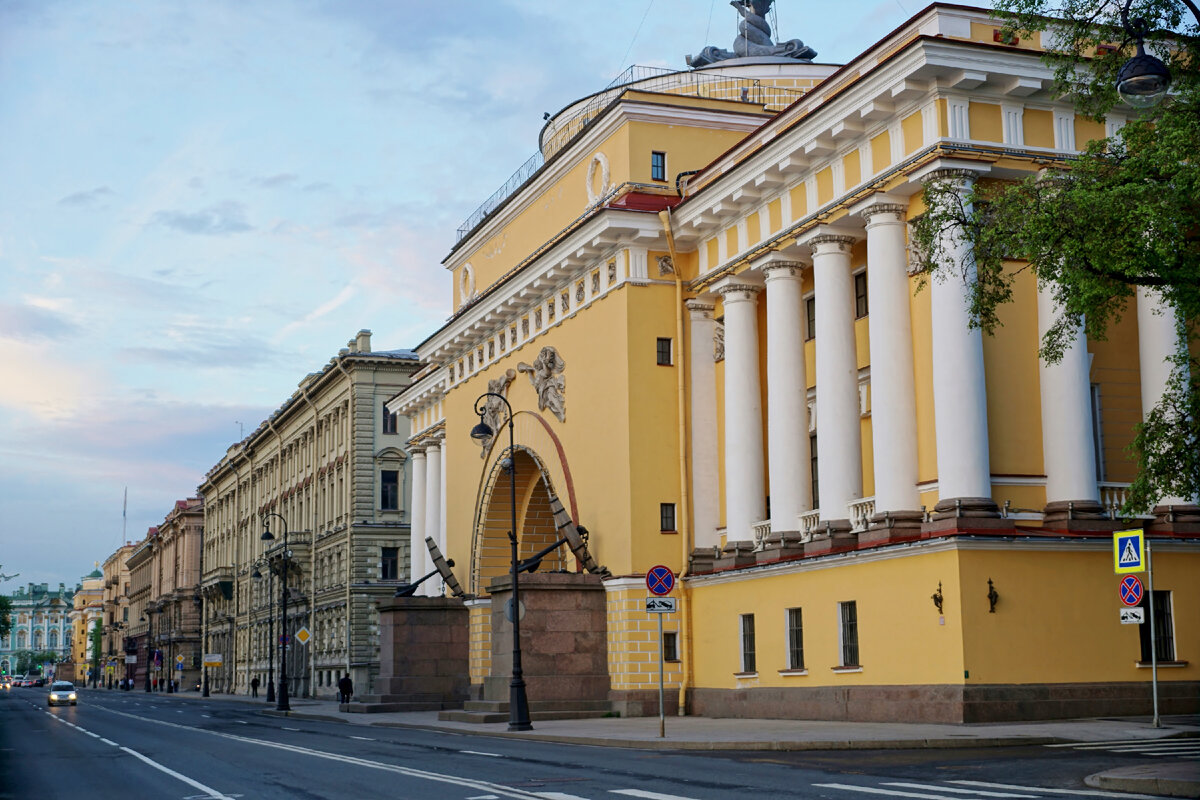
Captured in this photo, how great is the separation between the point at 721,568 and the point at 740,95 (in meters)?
14.3

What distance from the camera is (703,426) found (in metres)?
35.0

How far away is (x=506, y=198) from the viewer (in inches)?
1751

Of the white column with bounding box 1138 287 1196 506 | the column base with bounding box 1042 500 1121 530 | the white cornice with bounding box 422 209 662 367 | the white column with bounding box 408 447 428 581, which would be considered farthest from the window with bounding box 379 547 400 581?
the column base with bounding box 1042 500 1121 530

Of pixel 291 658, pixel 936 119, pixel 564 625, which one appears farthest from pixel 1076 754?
pixel 291 658

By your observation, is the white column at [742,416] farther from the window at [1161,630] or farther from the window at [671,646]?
the window at [1161,630]

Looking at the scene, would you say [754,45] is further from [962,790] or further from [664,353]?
[962,790]

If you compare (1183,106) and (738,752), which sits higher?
(1183,106)

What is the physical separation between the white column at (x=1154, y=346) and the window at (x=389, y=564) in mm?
48000

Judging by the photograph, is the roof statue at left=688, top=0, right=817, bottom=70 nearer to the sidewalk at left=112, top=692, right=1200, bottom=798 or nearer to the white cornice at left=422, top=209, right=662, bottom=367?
the white cornice at left=422, top=209, right=662, bottom=367

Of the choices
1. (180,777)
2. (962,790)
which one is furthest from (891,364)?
Answer: (180,777)

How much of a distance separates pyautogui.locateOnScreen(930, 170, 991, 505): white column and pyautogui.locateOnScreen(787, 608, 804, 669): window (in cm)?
568

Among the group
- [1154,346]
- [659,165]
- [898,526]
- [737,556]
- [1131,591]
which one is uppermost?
[659,165]

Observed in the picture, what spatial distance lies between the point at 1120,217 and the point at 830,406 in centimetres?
1285

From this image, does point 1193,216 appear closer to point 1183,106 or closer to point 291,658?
point 1183,106
